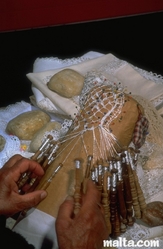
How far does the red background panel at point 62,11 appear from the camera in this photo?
9.30 ft

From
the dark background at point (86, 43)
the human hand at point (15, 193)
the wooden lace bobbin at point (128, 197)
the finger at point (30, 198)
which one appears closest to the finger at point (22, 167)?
the human hand at point (15, 193)

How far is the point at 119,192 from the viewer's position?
1.46 meters

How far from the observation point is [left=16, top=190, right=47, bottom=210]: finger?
→ 1406 millimetres

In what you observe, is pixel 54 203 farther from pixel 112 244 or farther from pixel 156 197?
pixel 156 197

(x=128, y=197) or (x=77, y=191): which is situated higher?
(x=77, y=191)

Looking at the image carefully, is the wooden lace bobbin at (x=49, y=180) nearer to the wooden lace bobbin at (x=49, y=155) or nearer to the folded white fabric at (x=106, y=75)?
the wooden lace bobbin at (x=49, y=155)

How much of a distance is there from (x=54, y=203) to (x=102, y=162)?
277 millimetres

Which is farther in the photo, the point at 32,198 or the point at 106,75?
the point at 106,75

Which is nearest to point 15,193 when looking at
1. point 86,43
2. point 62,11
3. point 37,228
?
point 37,228

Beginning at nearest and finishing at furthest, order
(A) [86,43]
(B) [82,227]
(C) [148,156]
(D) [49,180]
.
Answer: (B) [82,227] < (D) [49,180] < (C) [148,156] < (A) [86,43]

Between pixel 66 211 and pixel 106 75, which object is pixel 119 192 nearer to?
pixel 66 211

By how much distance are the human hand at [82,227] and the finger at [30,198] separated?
7.3 inches

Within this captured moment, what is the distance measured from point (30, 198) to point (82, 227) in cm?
28

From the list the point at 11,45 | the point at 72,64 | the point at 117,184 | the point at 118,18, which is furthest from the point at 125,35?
the point at 117,184
